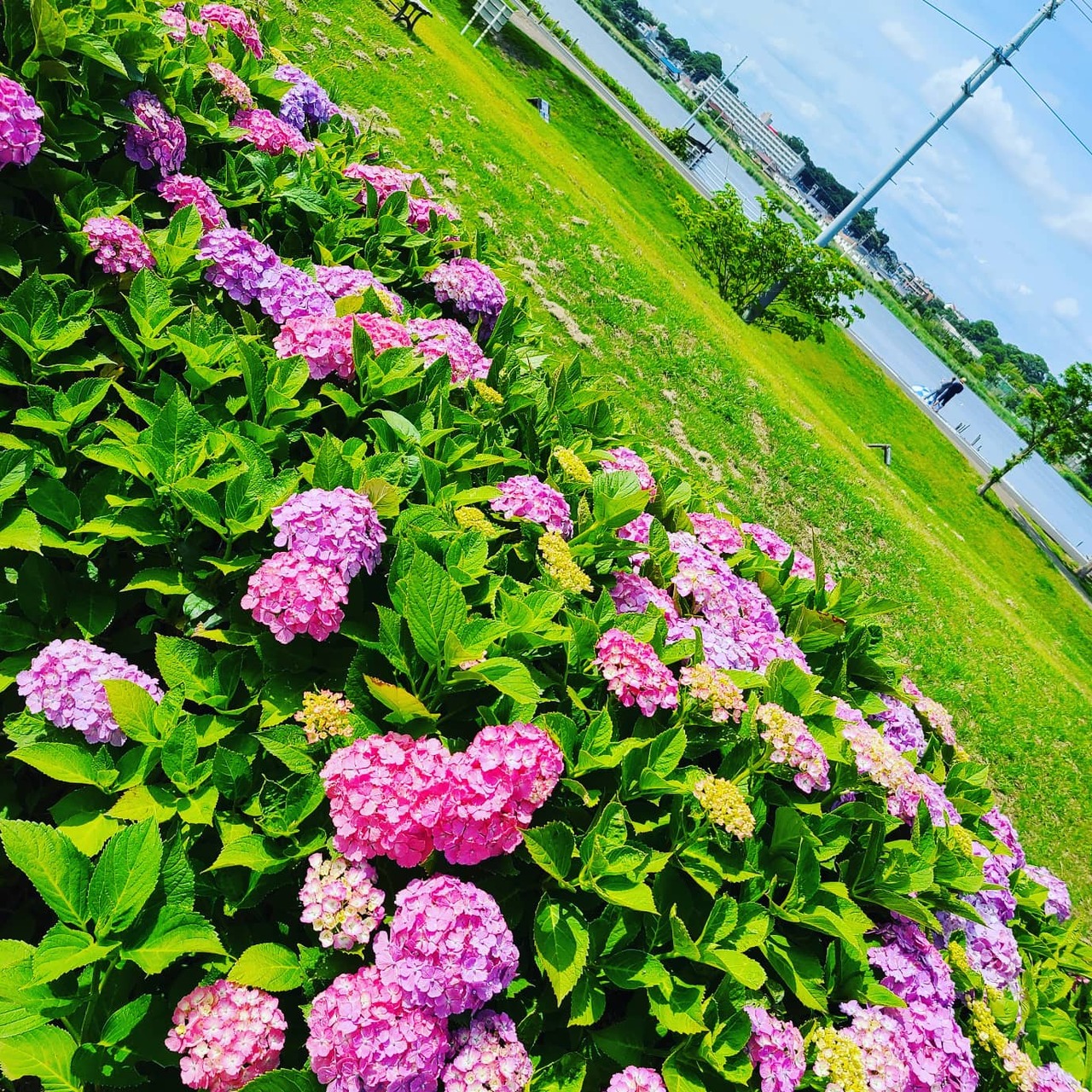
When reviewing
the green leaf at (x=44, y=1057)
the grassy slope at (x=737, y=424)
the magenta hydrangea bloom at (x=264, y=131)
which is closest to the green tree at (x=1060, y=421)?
the grassy slope at (x=737, y=424)

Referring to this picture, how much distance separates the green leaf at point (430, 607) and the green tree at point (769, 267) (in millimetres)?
26826

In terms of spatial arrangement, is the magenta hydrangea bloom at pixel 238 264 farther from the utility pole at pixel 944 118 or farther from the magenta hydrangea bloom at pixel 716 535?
the utility pole at pixel 944 118

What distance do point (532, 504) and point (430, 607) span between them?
0.88 m

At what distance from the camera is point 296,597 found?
73.4 inches

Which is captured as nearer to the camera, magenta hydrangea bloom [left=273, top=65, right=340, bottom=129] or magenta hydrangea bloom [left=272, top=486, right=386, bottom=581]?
magenta hydrangea bloom [left=272, top=486, right=386, bottom=581]

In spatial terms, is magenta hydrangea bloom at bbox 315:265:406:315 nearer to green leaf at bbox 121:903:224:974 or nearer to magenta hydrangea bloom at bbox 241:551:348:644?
magenta hydrangea bloom at bbox 241:551:348:644

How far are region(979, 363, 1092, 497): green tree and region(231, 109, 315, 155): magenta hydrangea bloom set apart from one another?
3281cm

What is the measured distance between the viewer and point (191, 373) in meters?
2.45

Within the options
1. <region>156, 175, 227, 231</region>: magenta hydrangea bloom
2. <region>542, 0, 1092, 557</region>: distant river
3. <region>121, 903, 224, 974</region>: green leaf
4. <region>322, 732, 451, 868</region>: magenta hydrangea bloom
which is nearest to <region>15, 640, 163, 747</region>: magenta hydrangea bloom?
<region>121, 903, 224, 974</region>: green leaf

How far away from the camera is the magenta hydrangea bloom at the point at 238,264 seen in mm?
2789

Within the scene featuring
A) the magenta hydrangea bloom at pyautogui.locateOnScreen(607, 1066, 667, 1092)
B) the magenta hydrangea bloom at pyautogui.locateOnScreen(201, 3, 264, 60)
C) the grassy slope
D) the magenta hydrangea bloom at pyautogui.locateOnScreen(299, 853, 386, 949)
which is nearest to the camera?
the magenta hydrangea bloom at pyautogui.locateOnScreen(299, 853, 386, 949)

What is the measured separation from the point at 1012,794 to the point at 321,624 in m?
9.04

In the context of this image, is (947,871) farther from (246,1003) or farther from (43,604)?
(43,604)

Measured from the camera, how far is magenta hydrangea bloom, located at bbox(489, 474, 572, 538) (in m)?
2.65
